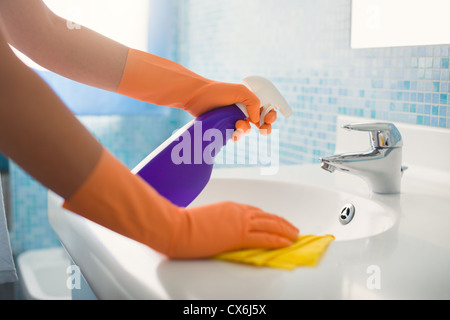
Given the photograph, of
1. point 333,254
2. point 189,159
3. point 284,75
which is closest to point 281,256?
point 333,254

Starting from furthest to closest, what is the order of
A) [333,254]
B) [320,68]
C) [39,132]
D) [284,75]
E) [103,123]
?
[103,123] < [284,75] < [320,68] < [333,254] < [39,132]

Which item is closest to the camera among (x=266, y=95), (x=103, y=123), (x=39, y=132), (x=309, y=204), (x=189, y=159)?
(x=39, y=132)

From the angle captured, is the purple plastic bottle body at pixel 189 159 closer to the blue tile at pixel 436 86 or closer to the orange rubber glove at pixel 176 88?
the orange rubber glove at pixel 176 88

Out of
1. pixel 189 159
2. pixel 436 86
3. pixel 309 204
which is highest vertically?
pixel 436 86

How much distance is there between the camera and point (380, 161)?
31.7 inches

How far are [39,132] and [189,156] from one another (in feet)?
0.88

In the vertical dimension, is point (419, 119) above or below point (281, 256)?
above

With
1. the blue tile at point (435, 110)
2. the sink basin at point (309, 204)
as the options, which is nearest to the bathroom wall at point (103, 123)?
the sink basin at point (309, 204)

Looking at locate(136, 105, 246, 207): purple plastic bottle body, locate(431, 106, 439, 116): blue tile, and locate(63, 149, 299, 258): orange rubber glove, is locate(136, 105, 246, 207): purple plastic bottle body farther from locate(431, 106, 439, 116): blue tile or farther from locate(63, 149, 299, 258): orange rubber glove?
locate(431, 106, 439, 116): blue tile

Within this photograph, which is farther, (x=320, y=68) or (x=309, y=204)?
(x=320, y=68)

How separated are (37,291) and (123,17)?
3.73 feet

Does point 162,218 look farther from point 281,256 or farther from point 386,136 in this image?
point 386,136
